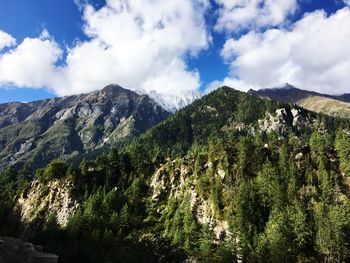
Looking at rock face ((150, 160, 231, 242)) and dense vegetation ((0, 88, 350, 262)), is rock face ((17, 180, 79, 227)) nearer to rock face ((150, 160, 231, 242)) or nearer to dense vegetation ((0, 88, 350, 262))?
dense vegetation ((0, 88, 350, 262))

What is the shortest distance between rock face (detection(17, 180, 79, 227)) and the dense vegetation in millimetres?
4139

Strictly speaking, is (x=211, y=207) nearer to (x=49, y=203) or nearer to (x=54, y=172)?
(x=49, y=203)

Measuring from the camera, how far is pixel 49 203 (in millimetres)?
161875

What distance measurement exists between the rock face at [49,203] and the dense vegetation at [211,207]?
13.6 feet

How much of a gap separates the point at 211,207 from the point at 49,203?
7514 centimetres

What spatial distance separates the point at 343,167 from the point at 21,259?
12725cm

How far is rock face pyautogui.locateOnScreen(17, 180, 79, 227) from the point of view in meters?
156

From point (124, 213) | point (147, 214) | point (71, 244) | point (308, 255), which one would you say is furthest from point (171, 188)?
point (308, 255)

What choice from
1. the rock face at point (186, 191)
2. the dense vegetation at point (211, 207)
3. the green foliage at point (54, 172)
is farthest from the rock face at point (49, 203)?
the rock face at point (186, 191)

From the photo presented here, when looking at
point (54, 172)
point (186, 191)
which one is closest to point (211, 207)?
point (186, 191)

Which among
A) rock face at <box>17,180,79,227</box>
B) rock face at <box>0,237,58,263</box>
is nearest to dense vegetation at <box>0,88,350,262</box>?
rock face at <box>17,180,79,227</box>

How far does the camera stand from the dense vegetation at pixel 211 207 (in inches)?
4377

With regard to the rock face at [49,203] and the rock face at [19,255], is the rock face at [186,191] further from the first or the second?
the rock face at [19,255]

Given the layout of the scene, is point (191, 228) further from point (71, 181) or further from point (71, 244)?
point (71, 181)
